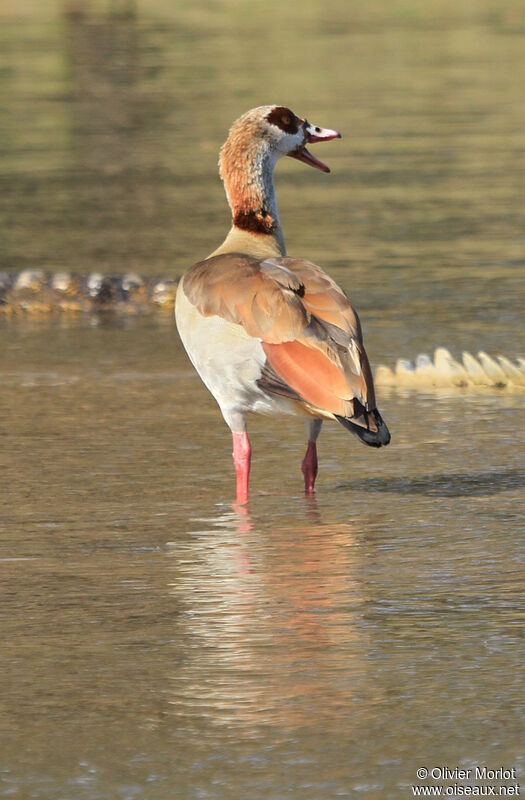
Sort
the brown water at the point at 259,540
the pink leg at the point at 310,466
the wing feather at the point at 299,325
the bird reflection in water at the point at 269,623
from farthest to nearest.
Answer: the pink leg at the point at 310,466 < the wing feather at the point at 299,325 < the bird reflection in water at the point at 269,623 < the brown water at the point at 259,540

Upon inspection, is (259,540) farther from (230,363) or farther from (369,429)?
(230,363)

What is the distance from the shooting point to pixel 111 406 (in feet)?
33.6

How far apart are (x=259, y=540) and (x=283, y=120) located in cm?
235

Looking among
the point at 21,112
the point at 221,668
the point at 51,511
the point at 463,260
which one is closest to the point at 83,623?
the point at 221,668

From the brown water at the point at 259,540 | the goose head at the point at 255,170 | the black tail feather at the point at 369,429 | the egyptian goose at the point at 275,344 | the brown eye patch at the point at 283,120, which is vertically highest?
the brown eye patch at the point at 283,120

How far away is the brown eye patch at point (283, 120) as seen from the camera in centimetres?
915

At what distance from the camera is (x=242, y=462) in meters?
8.34

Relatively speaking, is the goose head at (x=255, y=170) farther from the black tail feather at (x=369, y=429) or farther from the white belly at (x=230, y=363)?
the black tail feather at (x=369, y=429)

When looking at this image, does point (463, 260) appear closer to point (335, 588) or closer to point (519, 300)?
point (519, 300)

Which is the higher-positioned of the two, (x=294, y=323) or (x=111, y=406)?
(x=294, y=323)

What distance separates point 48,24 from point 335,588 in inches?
1901

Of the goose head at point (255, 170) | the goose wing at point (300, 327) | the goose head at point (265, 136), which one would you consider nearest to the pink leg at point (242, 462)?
the goose wing at point (300, 327)

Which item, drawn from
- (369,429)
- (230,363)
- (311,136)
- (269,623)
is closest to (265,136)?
(311,136)

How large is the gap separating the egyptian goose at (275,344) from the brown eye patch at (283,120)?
65 centimetres
